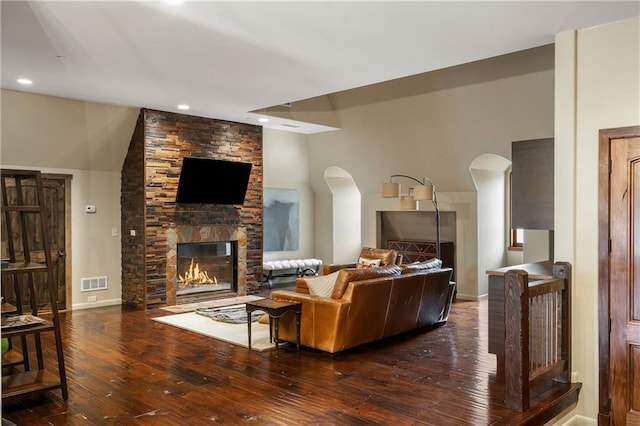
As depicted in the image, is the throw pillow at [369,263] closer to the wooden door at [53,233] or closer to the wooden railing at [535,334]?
the wooden railing at [535,334]

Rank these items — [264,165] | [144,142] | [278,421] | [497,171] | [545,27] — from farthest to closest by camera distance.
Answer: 1. [264,165]
2. [497,171]
3. [144,142]
4. [545,27]
5. [278,421]

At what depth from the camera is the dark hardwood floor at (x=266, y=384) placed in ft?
12.0

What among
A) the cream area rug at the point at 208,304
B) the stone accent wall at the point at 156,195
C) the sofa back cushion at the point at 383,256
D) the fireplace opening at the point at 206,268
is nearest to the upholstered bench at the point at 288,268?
the fireplace opening at the point at 206,268

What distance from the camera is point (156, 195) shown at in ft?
24.9

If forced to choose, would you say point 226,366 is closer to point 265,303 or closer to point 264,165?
point 265,303

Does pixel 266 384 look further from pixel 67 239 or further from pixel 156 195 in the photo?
pixel 67 239

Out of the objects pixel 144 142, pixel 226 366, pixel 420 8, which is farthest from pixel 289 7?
pixel 144 142

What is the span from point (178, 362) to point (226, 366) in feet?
1.65

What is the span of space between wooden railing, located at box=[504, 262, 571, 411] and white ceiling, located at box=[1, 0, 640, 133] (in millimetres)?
1868

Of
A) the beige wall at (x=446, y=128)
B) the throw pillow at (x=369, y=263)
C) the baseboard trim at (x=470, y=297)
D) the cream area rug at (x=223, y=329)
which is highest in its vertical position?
the beige wall at (x=446, y=128)

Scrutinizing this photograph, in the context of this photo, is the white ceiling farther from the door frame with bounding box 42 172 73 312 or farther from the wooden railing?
the wooden railing

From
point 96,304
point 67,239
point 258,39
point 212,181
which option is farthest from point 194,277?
point 258,39

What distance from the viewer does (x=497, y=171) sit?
29.0 feet

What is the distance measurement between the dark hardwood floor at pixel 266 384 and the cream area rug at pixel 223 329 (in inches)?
5.9
